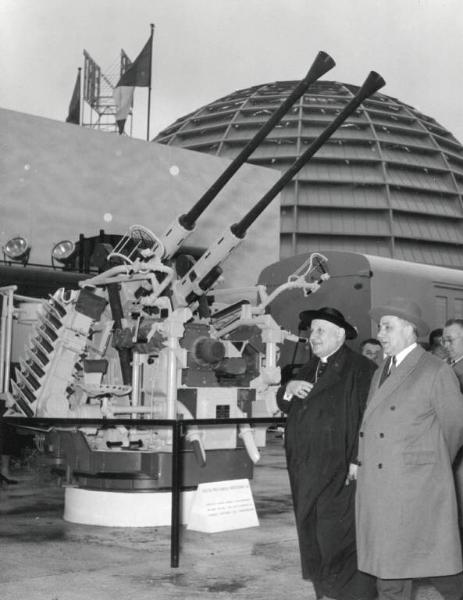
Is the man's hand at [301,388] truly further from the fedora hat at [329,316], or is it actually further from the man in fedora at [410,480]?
the man in fedora at [410,480]

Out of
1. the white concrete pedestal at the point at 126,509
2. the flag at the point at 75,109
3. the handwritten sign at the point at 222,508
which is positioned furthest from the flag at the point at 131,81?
the handwritten sign at the point at 222,508

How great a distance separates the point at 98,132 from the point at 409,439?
1776 centimetres

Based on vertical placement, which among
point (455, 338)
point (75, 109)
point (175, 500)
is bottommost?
point (175, 500)

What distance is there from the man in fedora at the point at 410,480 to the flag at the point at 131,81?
861 inches

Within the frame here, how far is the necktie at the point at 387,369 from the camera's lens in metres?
4.37

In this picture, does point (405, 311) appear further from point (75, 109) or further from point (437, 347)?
point (75, 109)

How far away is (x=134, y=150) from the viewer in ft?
71.1

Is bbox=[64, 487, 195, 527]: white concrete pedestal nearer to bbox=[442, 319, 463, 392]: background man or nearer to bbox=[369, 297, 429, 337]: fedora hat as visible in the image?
bbox=[442, 319, 463, 392]: background man

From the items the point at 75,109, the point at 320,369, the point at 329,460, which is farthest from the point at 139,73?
the point at 329,460

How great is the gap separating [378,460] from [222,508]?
3.27 m

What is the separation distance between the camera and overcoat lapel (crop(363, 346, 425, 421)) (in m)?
4.22

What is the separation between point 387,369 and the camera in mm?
4398

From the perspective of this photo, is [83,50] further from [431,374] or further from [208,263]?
[431,374]

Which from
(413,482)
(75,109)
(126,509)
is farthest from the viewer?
(75,109)
